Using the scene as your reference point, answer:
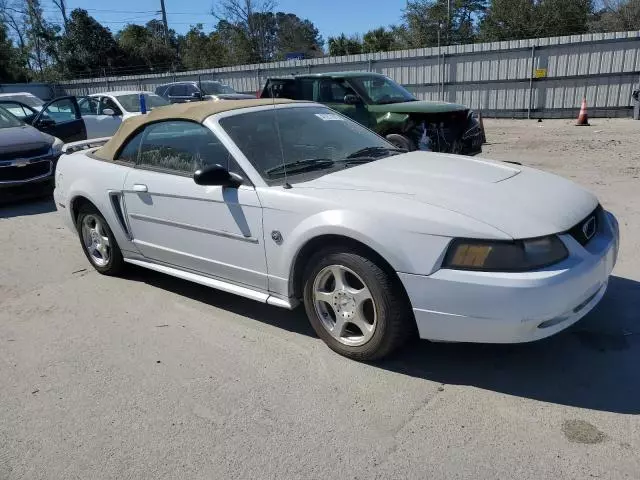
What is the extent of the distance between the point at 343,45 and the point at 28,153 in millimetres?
41833

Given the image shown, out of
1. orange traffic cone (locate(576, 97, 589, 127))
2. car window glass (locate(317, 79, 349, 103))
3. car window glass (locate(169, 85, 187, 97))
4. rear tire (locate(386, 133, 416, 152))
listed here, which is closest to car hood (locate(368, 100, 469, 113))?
rear tire (locate(386, 133, 416, 152))

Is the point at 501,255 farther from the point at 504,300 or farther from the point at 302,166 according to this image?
the point at 302,166

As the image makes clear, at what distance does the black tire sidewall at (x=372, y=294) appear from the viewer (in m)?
3.01

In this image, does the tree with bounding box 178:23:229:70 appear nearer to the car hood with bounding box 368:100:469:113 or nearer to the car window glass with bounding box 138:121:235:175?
the car hood with bounding box 368:100:469:113

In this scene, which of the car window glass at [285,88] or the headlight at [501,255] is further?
the car window glass at [285,88]

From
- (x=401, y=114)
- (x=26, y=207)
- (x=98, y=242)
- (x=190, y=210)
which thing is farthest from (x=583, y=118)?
(x=190, y=210)

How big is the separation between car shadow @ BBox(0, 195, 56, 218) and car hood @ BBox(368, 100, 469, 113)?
553cm

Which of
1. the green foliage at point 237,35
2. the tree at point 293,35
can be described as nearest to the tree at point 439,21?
the green foliage at point 237,35

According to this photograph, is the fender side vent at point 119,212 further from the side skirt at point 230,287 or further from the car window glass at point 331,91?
the car window glass at point 331,91

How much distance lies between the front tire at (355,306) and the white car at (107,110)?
10.4 metres

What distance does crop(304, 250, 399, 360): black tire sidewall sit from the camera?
9.86ft

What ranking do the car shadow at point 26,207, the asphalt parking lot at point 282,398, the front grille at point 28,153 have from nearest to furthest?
the asphalt parking lot at point 282,398, the car shadow at point 26,207, the front grille at point 28,153

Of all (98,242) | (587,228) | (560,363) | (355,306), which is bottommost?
(560,363)

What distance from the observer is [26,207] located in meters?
8.54
